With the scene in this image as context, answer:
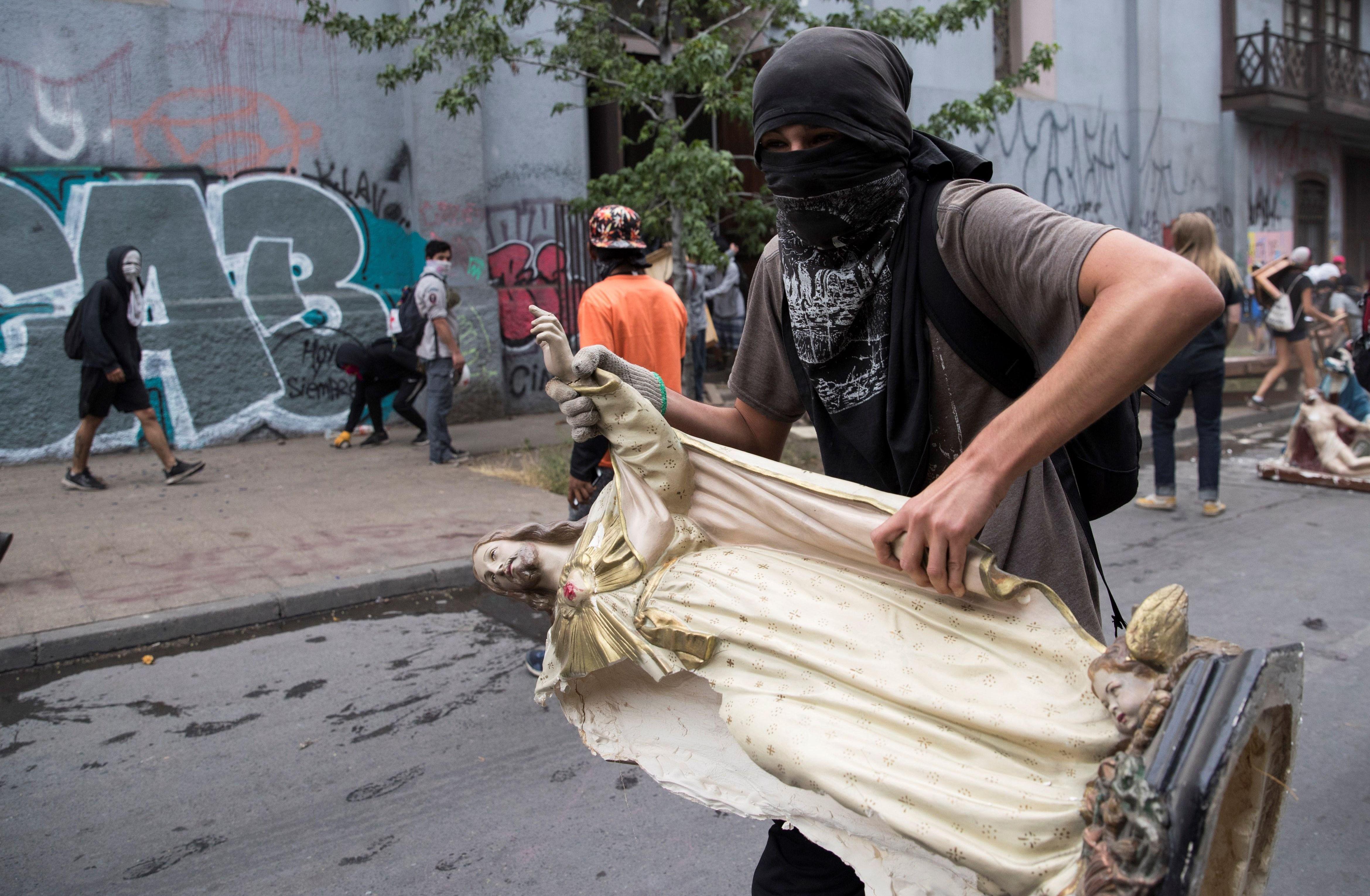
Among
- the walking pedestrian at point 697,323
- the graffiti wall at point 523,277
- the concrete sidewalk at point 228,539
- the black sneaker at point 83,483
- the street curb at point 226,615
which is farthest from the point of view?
the graffiti wall at point 523,277

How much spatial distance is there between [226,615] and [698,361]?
748cm

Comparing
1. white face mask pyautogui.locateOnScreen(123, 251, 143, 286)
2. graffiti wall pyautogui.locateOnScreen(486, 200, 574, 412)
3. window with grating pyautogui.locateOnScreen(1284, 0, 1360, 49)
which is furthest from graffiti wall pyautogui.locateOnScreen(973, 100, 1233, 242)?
white face mask pyautogui.locateOnScreen(123, 251, 143, 286)

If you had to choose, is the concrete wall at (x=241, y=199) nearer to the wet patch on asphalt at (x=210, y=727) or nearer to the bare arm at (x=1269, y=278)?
the wet patch on asphalt at (x=210, y=727)

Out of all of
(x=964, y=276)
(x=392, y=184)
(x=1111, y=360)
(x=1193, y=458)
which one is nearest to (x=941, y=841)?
(x=1111, y=360)

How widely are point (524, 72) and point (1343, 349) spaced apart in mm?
8702

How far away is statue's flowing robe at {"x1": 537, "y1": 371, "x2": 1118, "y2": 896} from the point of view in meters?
1.40

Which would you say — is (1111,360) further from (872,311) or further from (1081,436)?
(872,311)

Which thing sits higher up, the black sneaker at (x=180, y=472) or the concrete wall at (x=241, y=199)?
the concrete wall at (x=241, y=199)

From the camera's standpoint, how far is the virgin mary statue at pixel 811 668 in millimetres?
1398

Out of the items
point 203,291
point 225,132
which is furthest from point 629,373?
point 225,132

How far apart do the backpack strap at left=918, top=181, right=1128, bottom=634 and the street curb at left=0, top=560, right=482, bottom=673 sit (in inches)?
162

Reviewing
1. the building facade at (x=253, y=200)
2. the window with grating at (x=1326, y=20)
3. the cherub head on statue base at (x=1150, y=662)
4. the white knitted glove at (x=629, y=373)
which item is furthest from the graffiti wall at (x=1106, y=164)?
the cherub head on statue base at (x=1150, y=662)

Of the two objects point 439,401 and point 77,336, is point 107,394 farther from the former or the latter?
point 439,401

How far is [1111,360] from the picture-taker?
1342 millimetres
